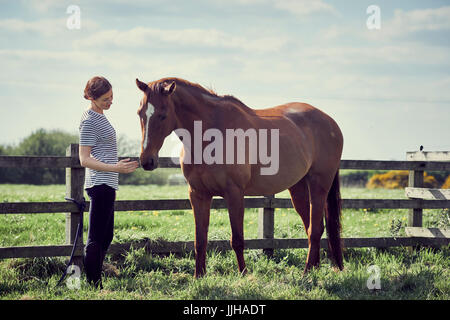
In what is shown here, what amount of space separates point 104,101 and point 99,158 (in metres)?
0.53

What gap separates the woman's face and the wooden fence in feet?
4.89

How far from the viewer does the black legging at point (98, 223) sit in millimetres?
4320

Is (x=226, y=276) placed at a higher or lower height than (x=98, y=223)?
lower

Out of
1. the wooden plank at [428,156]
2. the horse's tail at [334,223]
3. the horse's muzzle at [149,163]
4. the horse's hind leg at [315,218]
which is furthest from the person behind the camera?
the wooden plank at [428,156]

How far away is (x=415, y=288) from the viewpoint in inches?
198

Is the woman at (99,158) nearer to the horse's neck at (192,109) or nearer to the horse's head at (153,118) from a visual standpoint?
the horse's head at (153,118)

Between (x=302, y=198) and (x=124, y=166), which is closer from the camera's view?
(x=124, y=166)

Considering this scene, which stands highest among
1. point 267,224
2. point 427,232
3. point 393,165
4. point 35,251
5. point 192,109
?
point 192,109

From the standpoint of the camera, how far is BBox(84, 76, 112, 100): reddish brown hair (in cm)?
429

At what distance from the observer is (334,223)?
20.2ft

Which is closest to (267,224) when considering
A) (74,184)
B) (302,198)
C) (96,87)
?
(302,198)

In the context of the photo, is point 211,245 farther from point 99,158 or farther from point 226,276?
point 99,158

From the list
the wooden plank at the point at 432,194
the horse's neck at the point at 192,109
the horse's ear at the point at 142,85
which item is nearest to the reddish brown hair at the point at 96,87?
the horse's ear at the point at 142,85

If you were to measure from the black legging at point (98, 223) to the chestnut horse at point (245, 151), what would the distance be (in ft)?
1.53
